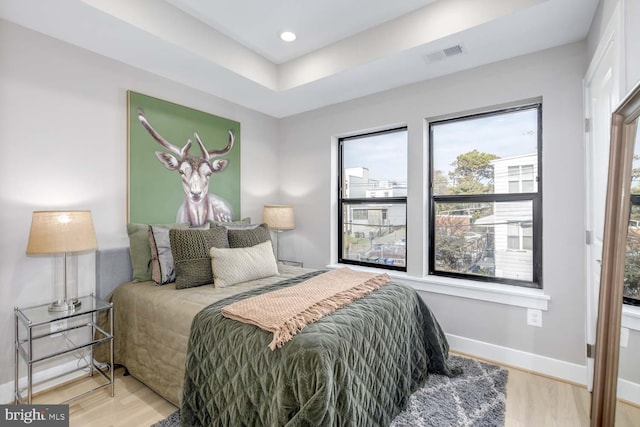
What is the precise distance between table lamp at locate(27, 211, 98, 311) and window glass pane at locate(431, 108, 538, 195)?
2804 mm

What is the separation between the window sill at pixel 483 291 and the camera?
92.7 inches

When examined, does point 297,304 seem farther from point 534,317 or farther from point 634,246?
point 534,317

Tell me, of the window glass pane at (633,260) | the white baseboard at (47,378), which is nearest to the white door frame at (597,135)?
the window glass pane at (633,260)

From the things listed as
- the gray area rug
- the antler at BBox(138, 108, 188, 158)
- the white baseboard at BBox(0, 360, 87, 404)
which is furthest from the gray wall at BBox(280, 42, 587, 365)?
the white baseboard at BBox(0, 360, 87, 404)

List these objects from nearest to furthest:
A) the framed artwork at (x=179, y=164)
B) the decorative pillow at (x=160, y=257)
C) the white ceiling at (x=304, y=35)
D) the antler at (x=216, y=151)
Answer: the white ceiling at (x=304, y=35), the decorative pillow at (x=160, y=257), the framed artwork at (x=179, y=164), the antler at (x=216, y=151)

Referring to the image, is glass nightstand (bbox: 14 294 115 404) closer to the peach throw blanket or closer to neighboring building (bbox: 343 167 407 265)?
the peach throw blanket

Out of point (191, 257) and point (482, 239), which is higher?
point (482, 239)

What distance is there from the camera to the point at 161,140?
2.77 m

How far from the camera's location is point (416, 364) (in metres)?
2.08

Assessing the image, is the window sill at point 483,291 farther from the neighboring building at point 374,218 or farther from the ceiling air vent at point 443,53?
the ceiling air vent at point 443,53

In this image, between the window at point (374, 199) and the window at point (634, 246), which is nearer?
the window at point (634, 246)

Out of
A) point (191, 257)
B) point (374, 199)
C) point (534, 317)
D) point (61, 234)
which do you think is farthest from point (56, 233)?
point (534, 317)

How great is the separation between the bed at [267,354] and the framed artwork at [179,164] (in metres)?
0.55

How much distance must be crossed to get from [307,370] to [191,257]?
1373 mm
